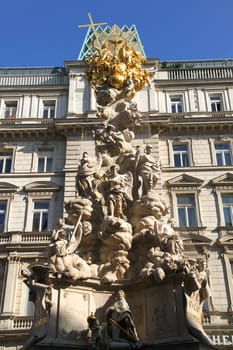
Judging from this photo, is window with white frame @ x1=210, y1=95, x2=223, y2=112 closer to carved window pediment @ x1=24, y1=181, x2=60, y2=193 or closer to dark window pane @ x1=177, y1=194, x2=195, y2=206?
dark window pane @ x1=177, y1=194, x2=195, y2=206

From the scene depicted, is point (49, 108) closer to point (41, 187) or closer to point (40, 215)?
point (41, 187)

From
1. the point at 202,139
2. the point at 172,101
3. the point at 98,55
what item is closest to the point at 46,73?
the point at 172,101

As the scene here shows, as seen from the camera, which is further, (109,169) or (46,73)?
(46,73)

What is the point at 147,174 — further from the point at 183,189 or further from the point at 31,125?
the point at 31,125

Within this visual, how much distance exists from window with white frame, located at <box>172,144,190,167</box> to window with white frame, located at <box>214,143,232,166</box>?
5.11 ft

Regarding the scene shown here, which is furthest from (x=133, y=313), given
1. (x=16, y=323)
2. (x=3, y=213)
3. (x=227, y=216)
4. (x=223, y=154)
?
(x=223, y=154)

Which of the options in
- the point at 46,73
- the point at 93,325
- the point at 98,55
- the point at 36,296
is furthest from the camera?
→ the point at 46,73

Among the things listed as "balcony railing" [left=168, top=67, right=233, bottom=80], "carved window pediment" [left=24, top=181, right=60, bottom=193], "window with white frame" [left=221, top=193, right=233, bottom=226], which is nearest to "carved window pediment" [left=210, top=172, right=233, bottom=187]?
"window with white frame" [left=221, top=193, right=233, bottom=226]

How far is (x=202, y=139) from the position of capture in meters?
22.8

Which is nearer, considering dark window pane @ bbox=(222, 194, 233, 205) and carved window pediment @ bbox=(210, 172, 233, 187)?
dark window pane @ bbox=(222, 194, 233, 205)

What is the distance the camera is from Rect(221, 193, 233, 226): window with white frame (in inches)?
794

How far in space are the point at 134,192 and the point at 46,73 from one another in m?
18.9

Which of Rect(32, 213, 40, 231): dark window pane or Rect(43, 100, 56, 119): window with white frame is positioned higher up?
Rect(43, 100, 56, 119): window with white frame

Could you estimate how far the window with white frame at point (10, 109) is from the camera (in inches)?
958
